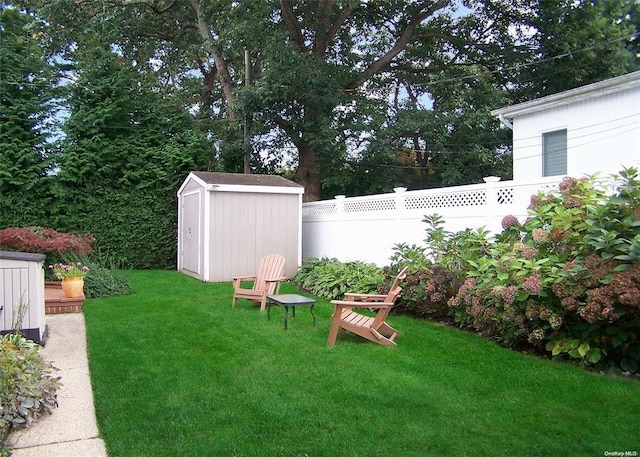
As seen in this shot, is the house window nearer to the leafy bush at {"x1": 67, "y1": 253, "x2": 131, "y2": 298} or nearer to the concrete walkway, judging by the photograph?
the leafy bush at {"x1": 67, "y1": 253, "x2": 131, "y2": 298}

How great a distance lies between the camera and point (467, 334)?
17.6 feet

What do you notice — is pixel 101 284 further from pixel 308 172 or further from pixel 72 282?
pixel 308 172

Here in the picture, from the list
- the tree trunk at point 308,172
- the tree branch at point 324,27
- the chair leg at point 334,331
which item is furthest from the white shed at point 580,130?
the tree branch at point 324,27

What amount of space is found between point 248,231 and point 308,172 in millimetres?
5043

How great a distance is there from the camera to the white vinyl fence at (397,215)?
6.25 m

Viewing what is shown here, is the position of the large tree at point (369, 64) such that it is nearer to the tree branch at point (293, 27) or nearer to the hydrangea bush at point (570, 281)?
the tree branch at point (293, 27)

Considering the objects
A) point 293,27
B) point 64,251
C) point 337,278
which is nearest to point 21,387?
point 337,278

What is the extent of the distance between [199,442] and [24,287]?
284 cm

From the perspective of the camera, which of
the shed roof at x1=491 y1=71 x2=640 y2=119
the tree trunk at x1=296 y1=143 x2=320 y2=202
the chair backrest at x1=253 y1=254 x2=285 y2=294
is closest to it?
the chair backrest at x1=253 y1=254 x2=285 y2=294

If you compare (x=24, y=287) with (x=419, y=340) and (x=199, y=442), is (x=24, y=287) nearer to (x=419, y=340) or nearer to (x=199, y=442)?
(x=199, y=442)

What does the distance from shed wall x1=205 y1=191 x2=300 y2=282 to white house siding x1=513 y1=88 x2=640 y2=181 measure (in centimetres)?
464

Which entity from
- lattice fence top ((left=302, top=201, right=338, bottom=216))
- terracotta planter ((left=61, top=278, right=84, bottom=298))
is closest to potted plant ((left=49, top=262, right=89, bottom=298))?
terracotta planter ((left=61, top=278, right=84, bottom=298))

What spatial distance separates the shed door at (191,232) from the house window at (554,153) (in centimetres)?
684

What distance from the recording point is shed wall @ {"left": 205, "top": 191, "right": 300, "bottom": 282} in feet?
31.4
